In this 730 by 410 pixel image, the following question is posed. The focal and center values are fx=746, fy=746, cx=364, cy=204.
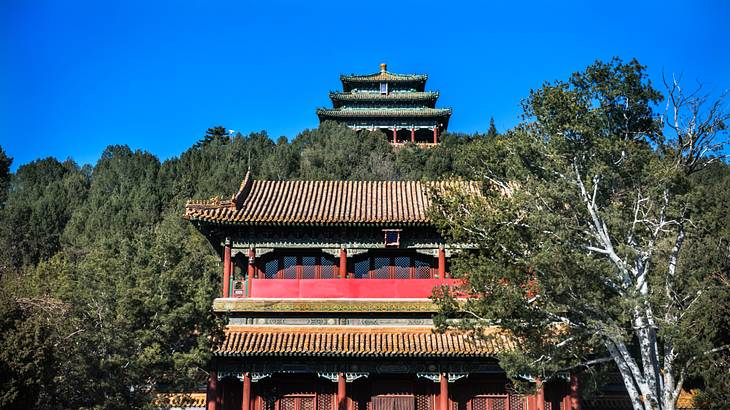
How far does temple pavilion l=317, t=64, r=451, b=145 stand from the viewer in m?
68.5

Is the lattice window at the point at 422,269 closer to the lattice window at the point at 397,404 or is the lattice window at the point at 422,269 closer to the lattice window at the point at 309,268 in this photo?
the lattice window at the point at 309,268

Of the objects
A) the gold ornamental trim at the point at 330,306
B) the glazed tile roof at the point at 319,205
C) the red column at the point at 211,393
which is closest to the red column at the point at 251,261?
the glazed tile roof at the point at 319,205

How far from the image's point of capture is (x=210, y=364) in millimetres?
20625

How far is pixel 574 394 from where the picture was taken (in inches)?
826

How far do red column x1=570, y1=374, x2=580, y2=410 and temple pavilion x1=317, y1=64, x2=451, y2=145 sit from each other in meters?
47.4

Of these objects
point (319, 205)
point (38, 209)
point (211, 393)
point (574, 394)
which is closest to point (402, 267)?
point (319, 205)

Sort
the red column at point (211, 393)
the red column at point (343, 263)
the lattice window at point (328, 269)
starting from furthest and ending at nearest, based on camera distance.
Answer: the lattice window at point (328, 269)
the red column at point (343, 263)
the red column at point (211, 393)

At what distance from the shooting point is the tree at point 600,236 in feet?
47.6

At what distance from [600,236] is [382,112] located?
54742 mm

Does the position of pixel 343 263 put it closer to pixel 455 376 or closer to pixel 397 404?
pixel 397 404

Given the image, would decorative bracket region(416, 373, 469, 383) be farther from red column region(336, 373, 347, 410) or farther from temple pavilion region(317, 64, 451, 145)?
temple pavilion region(317, 64, 451, 145)

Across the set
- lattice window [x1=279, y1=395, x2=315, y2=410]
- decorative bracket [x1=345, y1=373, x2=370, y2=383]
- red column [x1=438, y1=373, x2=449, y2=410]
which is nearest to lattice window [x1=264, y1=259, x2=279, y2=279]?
lattice window [x1=279, y1=395, x2=315, y2=410]

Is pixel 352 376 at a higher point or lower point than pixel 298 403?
higher

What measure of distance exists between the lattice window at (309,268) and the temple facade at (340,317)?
1.2 inches
